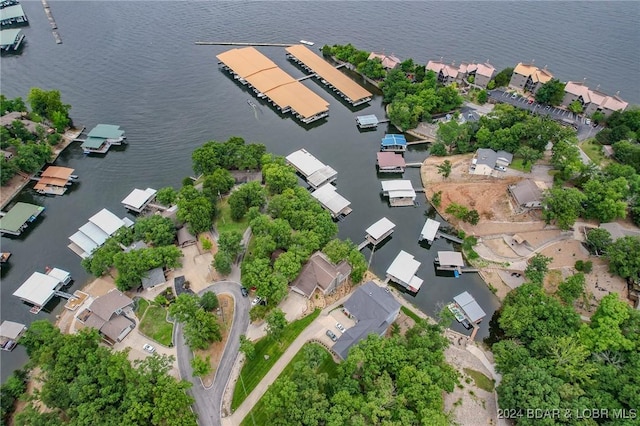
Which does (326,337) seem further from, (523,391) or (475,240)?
(475,240)

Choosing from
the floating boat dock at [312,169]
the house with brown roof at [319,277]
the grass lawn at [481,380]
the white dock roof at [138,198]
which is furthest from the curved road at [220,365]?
the grass lawn at [481,380]

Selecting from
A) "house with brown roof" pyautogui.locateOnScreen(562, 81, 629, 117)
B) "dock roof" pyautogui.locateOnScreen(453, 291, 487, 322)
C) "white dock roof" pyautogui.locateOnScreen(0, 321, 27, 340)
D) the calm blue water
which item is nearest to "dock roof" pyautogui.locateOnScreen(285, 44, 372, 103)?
the calm blue water

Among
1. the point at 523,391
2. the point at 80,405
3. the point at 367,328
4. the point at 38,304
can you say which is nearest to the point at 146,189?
the point at 38,304

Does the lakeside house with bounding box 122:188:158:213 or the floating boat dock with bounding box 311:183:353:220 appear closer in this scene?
the floating boat dock with bounding box 311:183:353:220

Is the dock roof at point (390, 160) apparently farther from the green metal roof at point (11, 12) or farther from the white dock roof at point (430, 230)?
the green metal roof at point (11, 12)

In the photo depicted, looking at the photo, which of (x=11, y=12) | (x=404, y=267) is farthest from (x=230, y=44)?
(x=404, y=267)

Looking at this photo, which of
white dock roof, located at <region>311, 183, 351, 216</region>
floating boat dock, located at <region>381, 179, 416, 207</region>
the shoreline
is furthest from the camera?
the shoreline

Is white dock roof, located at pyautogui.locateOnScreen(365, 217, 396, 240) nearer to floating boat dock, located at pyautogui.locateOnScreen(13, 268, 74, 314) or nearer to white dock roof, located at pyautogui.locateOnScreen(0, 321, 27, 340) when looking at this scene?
floating boat dock, located at pyautogui.locateOnScreen(13, 268, 74, 314)
